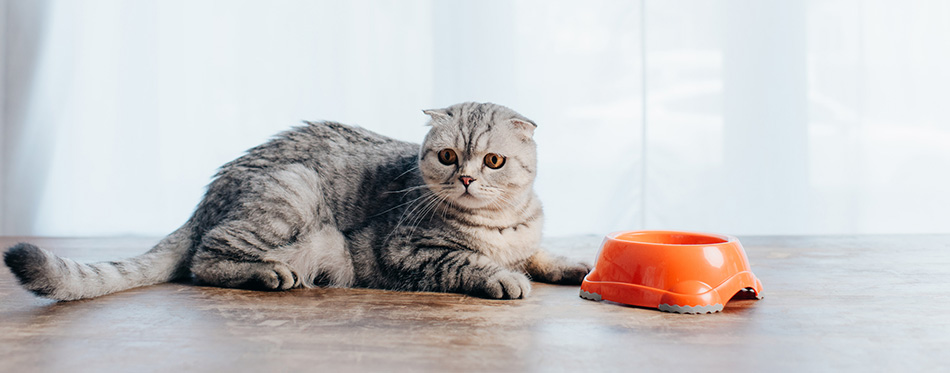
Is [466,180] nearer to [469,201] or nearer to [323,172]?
[469,201]

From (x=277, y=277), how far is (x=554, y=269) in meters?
0.71

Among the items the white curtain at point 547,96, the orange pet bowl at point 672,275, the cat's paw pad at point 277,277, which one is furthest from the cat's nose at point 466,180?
the white curtain at point 547,96

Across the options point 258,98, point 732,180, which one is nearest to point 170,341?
point 258,98

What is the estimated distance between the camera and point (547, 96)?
3.13 m

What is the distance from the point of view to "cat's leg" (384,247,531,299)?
1517 millimetres

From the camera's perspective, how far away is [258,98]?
10.2 feet

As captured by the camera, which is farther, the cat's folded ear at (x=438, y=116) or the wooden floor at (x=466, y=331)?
the cat's folded ear at (x=438, y=116)

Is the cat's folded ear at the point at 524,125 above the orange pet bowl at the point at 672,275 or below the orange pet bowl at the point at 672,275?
above

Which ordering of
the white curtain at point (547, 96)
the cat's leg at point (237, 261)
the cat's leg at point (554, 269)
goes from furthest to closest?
the white curtain at point (547, 96) < the cat's leg at point (554, 269) < the cat's leg at point (237, 261)

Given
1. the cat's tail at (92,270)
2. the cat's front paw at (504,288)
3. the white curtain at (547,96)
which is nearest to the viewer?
the cat's tail at (92,270)

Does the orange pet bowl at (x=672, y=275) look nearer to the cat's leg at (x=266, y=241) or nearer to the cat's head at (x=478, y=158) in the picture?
the cat's head at (x=478, y=158)

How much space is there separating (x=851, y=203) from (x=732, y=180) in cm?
60

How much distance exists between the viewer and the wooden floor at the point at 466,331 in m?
1.03

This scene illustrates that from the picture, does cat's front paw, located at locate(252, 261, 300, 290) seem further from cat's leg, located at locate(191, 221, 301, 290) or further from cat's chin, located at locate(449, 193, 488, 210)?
cat's chin, located at locate(449, 193, 488, 210)
